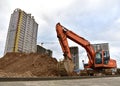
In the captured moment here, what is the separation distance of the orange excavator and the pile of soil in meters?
1.41

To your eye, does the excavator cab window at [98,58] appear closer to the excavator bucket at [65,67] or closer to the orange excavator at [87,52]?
the orange excavator at [87,52]

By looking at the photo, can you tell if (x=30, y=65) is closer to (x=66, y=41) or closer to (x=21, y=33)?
(x=66, y=41)

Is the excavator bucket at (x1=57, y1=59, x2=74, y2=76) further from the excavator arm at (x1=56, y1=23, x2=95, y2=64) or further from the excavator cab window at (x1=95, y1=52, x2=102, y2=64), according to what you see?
the excavator cab window at (x1=95, y1=52, x2=102, y2=64)

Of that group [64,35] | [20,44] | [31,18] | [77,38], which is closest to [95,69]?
[77,38]

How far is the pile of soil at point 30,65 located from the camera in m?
15.0

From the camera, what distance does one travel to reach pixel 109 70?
75.7 ft

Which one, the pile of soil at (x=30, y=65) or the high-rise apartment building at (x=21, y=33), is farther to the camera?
the high-rise apartment building at (x=21, y=33)

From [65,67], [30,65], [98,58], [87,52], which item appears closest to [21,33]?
[87,52]

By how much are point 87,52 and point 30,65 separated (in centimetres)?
874

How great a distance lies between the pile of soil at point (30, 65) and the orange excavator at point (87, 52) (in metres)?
1.41

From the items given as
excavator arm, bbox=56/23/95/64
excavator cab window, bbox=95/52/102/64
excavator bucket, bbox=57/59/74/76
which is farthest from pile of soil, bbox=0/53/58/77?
excavator cab window, bbox=95/52/102/64

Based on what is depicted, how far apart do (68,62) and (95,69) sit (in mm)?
8870

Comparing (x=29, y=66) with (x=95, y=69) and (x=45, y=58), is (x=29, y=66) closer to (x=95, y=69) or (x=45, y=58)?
(x=45, y=58)

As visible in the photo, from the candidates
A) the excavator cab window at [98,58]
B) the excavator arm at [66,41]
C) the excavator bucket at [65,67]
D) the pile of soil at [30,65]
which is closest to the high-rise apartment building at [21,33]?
the pile of soil at [30,65]
